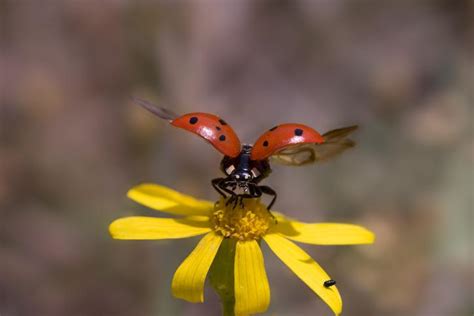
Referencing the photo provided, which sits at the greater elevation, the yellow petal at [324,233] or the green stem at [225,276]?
the yellow petal at [324,233]

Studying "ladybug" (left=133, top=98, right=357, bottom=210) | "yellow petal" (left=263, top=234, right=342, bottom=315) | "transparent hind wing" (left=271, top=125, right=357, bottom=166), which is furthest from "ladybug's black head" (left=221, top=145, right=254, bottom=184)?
"yellow petal" (left=263, top=234, right=342, bottom=315)

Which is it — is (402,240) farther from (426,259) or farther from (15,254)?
(15,254)

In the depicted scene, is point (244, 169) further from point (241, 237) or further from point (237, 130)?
point (237, 130)

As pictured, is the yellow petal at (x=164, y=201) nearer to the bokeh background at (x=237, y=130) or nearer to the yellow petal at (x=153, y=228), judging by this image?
the yellow petal at (x=153, y=228)

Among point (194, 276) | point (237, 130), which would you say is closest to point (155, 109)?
point (194, 276)

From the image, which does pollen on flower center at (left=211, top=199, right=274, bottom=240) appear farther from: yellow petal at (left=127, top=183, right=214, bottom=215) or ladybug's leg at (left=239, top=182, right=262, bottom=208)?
yellow petal at (left=127, top=183, right=214, bottom=215)

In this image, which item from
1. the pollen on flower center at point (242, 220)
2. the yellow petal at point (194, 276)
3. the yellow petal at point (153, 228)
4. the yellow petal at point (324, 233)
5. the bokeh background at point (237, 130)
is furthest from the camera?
the bokeh background at point (237, 130)

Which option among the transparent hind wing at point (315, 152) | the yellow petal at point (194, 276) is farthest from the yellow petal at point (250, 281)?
the transparent hind wing at point (315, 152)
